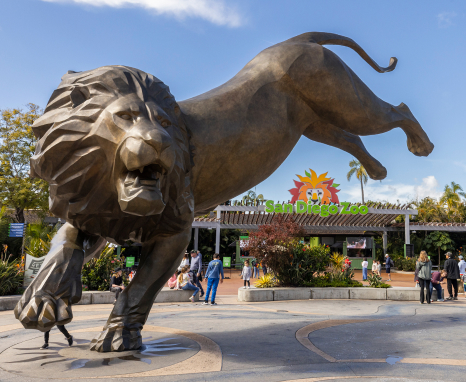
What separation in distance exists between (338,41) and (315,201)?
20402 millimetres

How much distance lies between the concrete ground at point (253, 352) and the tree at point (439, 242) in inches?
1064

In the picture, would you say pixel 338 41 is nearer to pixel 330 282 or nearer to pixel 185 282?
pixel 185 282

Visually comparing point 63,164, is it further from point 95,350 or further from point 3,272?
point 3,272

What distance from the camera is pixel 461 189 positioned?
40062mm

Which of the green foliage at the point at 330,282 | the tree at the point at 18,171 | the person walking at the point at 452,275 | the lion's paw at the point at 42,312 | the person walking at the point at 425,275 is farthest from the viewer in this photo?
the tree at the point at 18,171

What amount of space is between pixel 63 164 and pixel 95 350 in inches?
65.9

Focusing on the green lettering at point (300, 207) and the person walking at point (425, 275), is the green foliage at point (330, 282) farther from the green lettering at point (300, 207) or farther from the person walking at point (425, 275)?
the green lettering at point (300, 207)

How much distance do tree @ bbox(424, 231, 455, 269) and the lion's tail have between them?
91.3 feet

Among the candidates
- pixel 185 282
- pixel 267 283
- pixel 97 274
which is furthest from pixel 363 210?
pixel 97 274

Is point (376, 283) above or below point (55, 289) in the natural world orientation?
below

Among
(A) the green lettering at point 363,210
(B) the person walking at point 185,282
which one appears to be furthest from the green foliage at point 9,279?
(A) the green lettering at point 363,210

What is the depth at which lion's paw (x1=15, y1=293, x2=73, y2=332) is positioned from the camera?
2.64 metres

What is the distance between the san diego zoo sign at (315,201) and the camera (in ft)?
79.4

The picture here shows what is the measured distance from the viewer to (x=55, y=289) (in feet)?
9.23
